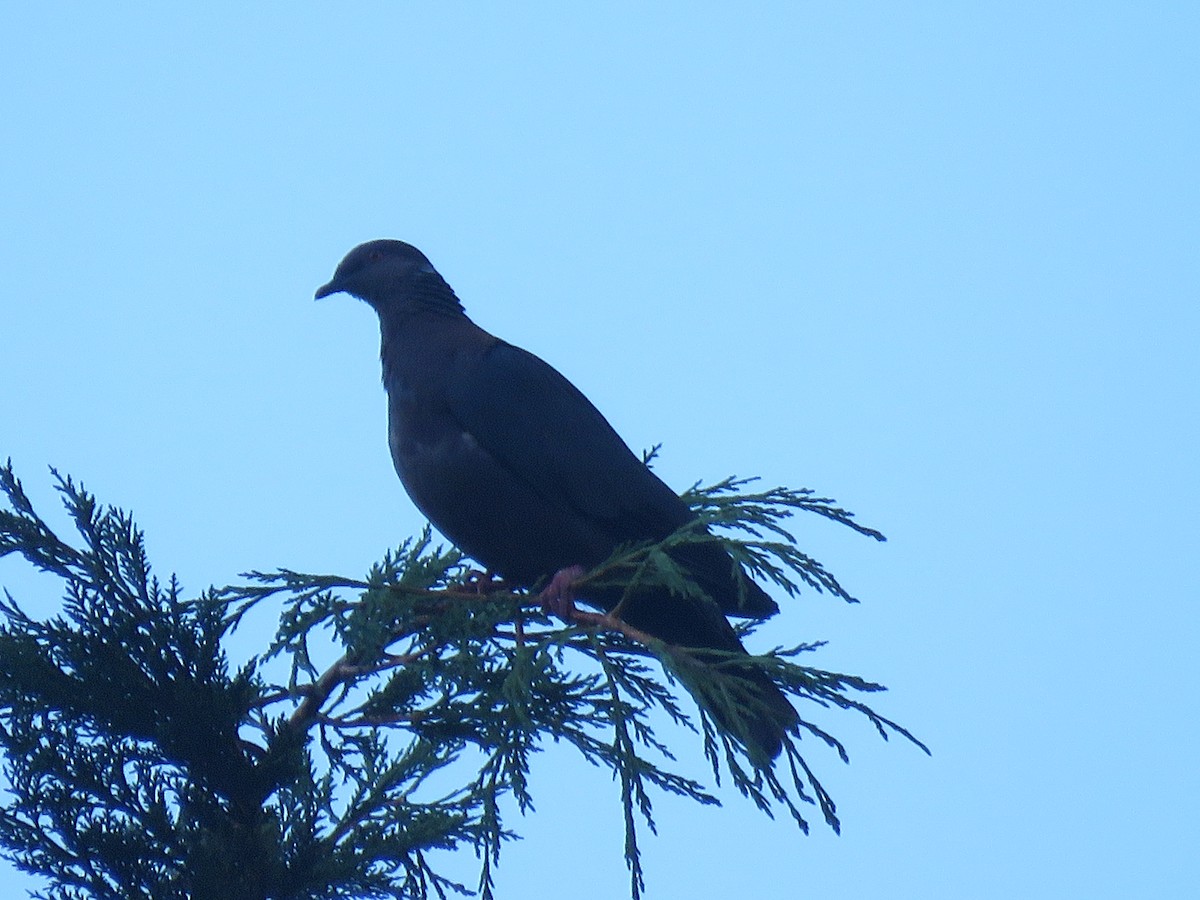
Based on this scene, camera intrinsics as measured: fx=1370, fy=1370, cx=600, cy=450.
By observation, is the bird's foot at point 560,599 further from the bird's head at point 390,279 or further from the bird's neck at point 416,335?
the bird's head at point 390,279

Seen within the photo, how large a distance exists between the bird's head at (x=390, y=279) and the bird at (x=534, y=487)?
1.72 ft

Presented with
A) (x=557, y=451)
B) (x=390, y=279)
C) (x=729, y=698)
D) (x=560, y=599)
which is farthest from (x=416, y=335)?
(x=729, y=698)

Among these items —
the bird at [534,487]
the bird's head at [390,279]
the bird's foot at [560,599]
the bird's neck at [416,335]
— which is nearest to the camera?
the bird's foot at [560,599]

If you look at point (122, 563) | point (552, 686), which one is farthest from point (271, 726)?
point (552, 686)

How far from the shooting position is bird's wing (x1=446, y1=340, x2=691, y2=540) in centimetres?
435

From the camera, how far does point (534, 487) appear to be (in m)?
4.34

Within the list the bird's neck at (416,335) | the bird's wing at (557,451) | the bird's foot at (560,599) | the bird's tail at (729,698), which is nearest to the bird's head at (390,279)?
the bird's neck at (416,335)

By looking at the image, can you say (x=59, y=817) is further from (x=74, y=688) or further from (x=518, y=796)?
(x=518, y=796)

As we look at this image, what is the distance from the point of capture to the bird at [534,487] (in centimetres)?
426

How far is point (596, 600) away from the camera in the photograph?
4.26 m

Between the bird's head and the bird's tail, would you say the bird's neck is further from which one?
the bird's tail

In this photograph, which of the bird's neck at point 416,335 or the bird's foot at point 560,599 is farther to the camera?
the bird's neck at point 416,335

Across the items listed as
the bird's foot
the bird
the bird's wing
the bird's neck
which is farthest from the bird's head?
the bird's foot

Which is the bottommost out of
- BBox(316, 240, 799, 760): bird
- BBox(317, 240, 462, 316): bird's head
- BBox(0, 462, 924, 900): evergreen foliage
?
BBox(0, 462, 924, 900): evergreen foliage
